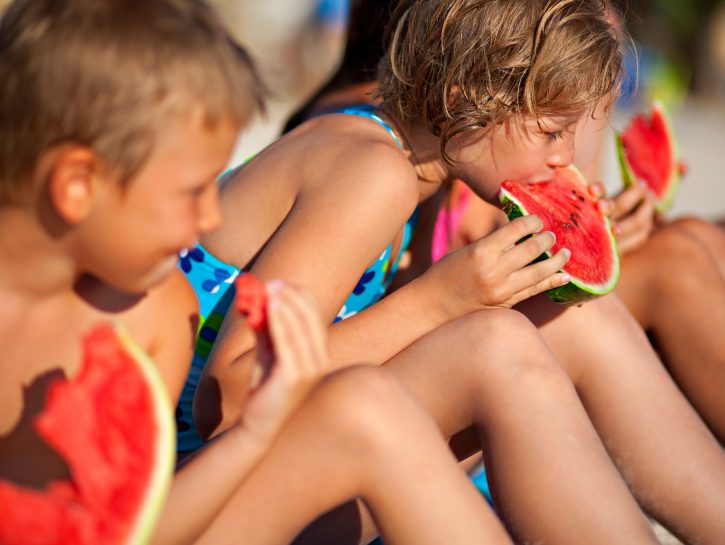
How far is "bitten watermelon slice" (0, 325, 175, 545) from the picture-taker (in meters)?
1.57

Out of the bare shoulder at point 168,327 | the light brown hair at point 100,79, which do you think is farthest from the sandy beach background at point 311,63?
the light brown hair at point 100,79

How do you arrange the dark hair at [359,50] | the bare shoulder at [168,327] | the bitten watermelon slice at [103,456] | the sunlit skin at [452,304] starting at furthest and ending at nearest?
the dark hair at [359,50] < the sunlit skin at [452,304] < the bare shoulder at [168,327] < the bitten watermelon slice at [103,456]

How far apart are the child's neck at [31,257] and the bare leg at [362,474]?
1.86 feet

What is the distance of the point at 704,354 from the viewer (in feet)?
10.2

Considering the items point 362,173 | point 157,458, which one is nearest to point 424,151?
point 362,173

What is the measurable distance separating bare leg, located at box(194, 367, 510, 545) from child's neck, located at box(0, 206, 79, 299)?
57 centimetres

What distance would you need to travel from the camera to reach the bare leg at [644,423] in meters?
2.54

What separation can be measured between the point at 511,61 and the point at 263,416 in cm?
135

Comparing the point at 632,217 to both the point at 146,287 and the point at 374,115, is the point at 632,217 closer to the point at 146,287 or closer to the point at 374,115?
the point at 374,115

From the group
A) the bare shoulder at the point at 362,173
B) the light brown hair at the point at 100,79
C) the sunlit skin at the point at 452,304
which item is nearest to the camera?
the light brown hair at the point at 100,79

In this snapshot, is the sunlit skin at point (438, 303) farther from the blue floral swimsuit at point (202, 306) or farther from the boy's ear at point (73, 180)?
the boy's ear at point (73, 180)

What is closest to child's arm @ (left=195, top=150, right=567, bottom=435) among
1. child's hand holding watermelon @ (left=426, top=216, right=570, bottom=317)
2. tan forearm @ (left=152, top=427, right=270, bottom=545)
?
child's hand holding watermelon @ (left=426, top=216, right=570, bottom=317)

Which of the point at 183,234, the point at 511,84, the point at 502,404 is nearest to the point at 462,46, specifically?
the point at 511,84

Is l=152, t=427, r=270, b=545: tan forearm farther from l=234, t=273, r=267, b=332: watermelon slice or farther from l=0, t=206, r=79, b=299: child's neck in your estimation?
l=0, t=206, r=79, b=299: child's neck
